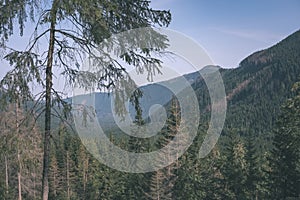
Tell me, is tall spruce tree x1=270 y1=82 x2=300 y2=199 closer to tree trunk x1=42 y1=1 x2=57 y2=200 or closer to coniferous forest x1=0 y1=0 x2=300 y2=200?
coniferous forest x1=0 y1=0 x2=300 y2=200

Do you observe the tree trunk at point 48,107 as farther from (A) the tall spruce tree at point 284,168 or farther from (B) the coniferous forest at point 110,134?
(A) the tall spruce tree at point 284,168

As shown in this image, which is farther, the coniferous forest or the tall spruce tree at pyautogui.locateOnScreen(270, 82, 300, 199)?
the tall spruce tree at pyautogui.locateOnScreen(270, 82, 300, 199)

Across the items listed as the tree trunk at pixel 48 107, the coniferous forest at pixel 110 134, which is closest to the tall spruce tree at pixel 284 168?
the coniferous forest at pixel 110 134

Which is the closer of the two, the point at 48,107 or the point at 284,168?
the point at 48,107

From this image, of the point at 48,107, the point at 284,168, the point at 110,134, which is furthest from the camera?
the point at 110,134

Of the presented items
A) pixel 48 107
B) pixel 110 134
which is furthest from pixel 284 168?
pixel 48 107

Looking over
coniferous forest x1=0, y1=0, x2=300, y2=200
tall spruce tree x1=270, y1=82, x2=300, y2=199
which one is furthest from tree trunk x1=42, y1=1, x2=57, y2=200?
tall spruce tree x1=270, y1=82, x2=300, y2=199

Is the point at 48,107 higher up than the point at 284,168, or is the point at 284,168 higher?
the point at 48,107

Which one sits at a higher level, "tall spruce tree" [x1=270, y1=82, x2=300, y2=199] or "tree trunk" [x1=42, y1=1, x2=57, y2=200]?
"tree trunk" [x1=42, y1=1, x2=57, y2=200]

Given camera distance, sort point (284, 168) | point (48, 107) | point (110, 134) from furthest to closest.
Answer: point (110, 134) → point (284, 168) → point (48, 107)

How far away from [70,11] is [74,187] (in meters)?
48.3

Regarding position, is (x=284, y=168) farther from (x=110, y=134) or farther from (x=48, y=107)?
(x=48, y=107)

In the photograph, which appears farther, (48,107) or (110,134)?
(110,134)

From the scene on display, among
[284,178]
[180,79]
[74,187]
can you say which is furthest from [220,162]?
[180,79]
